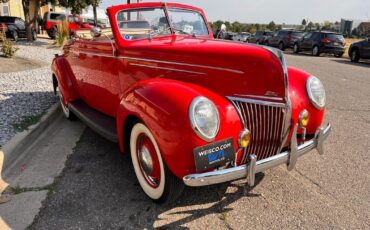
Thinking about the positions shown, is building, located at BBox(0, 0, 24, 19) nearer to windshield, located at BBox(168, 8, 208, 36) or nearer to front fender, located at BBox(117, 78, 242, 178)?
windshield, located at BBox(168, 8, 208, 36)

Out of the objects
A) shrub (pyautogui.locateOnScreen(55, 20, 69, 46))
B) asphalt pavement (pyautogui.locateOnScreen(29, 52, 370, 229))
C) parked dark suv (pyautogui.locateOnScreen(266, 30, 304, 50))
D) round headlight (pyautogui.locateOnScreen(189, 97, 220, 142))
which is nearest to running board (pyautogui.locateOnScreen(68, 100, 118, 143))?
asphalt pavement (pyautogui.locateOnScreen(29, 52, 370, 229))

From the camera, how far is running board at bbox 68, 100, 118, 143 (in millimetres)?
3537

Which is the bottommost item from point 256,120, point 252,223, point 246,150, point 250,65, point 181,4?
point 252,223

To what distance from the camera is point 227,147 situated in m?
2.49

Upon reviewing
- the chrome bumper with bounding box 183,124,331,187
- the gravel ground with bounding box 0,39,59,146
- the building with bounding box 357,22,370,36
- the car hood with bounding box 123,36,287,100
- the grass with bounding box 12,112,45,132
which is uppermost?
the building with bounding box 357,22,370,36

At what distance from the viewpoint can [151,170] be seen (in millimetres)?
2920

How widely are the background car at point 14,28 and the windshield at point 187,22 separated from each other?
17086 mm

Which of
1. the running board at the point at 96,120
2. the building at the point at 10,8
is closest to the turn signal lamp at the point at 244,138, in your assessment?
the running board at the point at 96,120

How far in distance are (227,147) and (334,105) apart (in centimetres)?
492

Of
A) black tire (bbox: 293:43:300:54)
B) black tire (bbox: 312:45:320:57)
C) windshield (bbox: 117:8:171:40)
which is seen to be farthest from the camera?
black tire (bbox: 293:43:300:54)

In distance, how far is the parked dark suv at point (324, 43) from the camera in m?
Result: 18.6

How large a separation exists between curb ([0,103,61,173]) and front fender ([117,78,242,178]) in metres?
1.74

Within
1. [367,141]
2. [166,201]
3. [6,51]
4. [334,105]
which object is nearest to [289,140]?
[166,201]

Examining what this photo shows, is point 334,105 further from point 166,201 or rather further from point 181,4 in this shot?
point 166,201
